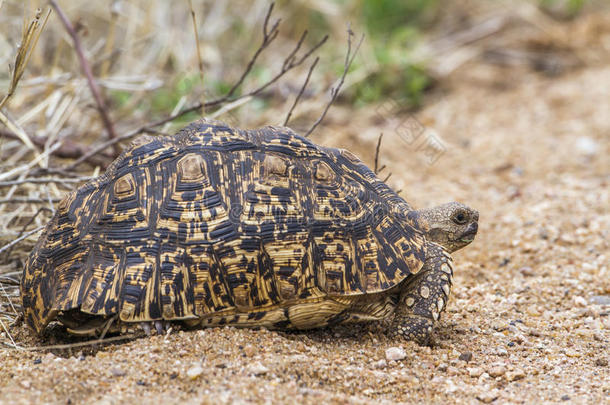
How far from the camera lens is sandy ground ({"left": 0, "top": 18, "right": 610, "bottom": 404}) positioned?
8.80ft

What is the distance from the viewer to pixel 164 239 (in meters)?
3.02

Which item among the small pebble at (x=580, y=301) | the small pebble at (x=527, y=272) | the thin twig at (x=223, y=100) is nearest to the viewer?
the small pebble at (x=580, y=301)

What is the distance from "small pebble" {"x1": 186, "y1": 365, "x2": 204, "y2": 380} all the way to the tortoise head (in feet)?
4.71

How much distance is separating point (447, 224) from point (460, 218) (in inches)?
3.6

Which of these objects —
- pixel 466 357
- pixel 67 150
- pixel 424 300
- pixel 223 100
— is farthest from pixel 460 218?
pixel 67 150

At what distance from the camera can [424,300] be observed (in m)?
3.30

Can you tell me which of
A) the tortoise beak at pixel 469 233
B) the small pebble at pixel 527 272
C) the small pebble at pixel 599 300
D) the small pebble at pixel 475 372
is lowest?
the small pebble at pixel 475 372

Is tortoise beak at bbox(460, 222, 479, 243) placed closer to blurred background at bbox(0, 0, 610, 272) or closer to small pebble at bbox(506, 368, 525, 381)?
small pebble at bbox(506, 368, 525, 381)

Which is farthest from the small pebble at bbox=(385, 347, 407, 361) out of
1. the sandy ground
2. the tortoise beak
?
the tortoise beak

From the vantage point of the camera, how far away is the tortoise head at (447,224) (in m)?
3.54

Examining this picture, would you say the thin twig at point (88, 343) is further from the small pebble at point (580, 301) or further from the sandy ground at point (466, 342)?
the small pebble at point (580, 301)

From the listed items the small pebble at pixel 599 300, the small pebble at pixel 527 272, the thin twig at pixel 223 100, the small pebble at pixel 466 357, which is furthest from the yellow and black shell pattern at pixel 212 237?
the small pebble at pixel 527 272

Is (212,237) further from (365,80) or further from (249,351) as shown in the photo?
(365,80)

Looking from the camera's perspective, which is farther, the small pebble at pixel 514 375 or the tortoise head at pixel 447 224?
the tortoise head at pixel 447 224
